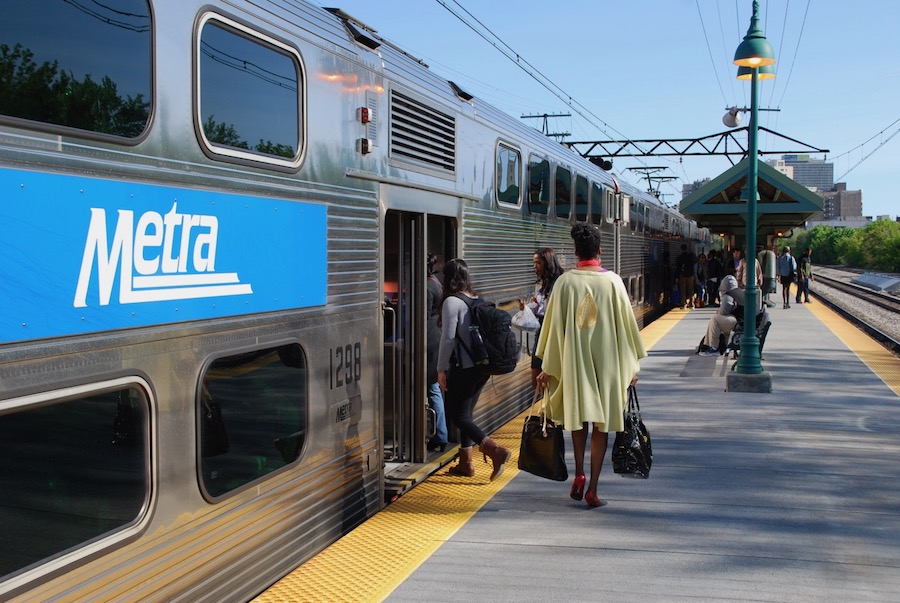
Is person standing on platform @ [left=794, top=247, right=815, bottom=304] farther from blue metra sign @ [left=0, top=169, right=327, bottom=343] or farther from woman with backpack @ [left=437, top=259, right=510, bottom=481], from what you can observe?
blue metra sign @ [left=0, top=169, right=327, bottom=343]

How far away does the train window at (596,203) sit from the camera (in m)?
12.8

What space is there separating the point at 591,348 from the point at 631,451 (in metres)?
0.70

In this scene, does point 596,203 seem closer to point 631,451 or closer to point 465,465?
point 465,465

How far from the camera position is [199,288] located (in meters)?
3.69

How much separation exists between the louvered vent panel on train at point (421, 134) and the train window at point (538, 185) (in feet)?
8.09

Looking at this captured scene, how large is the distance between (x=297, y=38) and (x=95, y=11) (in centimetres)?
156

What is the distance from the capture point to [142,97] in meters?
3.37

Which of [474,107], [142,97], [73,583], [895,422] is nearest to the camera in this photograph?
[73,583]

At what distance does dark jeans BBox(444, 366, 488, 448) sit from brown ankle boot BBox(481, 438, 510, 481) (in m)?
0.08

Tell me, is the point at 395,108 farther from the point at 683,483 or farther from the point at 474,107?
the point at 683,483

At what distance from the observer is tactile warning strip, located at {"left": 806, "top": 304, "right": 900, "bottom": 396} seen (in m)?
11.3

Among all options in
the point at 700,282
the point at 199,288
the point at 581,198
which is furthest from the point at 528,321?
the point at 700,282

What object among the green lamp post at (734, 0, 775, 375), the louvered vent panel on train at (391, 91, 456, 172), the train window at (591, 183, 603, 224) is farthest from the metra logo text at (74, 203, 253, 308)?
the train window at (591, 183, 603, 224)

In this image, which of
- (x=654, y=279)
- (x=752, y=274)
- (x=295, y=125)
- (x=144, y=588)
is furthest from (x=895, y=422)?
(x=654, y=279)
